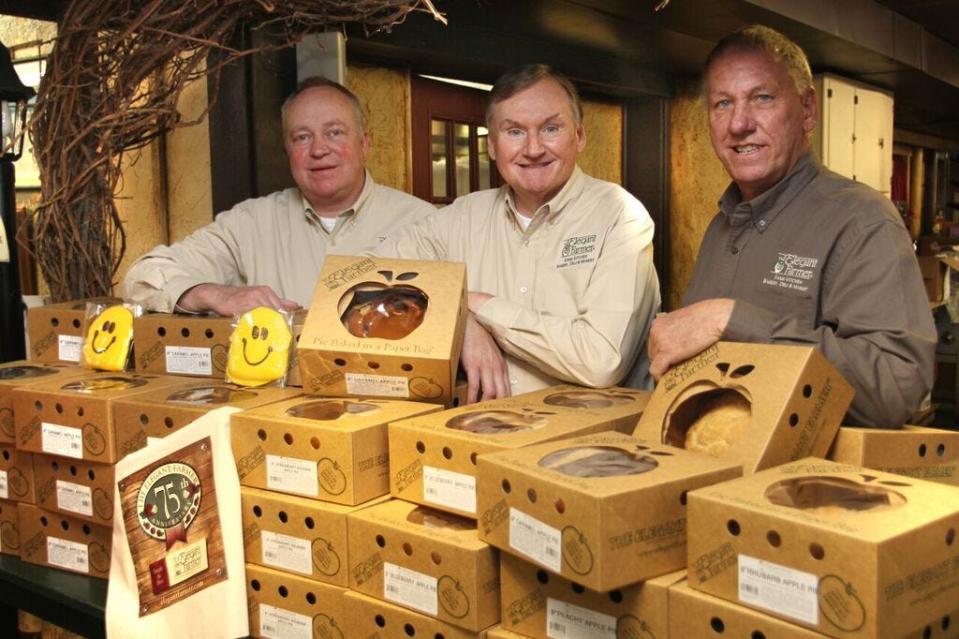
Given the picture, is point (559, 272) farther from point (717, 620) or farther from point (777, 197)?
point (717, 620)

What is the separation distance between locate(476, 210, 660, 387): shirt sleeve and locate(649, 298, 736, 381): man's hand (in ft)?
1.19

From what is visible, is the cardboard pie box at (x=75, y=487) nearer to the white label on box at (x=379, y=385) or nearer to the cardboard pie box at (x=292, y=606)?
the cardboard pie box at (x=292, y=606)

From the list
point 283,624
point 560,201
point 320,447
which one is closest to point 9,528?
point 283,624

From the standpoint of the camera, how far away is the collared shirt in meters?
1.46

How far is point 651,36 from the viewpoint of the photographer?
445 centimetres

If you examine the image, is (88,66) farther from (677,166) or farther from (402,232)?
(677,166)

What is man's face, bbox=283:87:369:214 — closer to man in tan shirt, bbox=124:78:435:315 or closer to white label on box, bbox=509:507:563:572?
man in tan shirt, bbox=124:78:435:315

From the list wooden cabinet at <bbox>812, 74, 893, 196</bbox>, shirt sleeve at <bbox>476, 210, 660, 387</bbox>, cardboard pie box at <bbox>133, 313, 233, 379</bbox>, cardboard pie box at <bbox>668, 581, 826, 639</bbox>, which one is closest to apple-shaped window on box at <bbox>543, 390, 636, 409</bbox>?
shirt sleeve at <bbox>476, 210, 660, 387</bbox>

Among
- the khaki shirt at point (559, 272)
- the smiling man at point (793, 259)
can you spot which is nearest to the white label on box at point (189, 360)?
the khaki shirt at point (559, 272)

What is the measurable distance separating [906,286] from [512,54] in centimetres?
258

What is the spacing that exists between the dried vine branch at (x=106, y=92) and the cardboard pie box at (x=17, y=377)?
0.62 m

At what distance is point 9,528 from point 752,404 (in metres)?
1.77

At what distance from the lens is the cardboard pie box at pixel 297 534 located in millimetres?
1487

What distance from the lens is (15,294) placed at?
8.97ft
